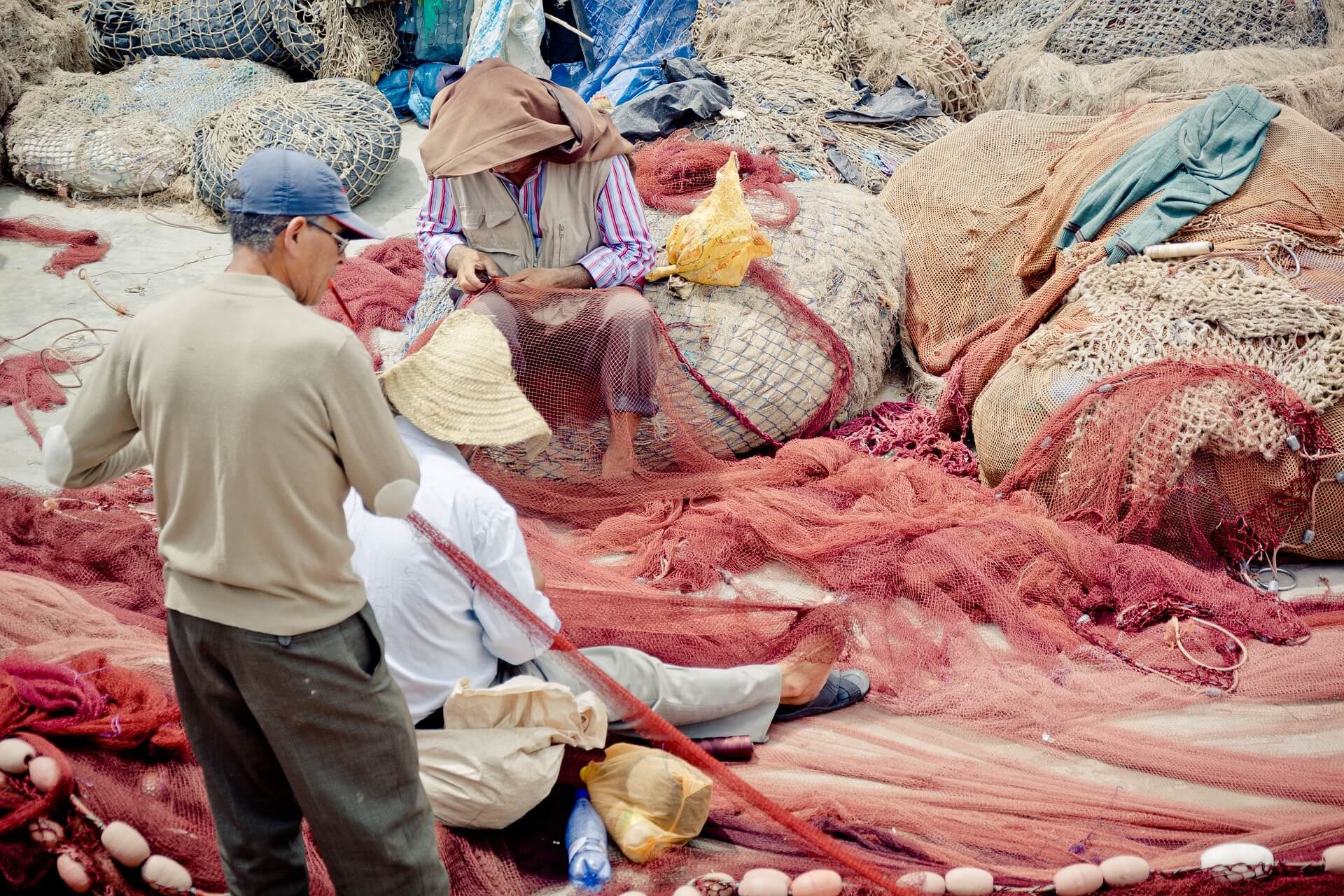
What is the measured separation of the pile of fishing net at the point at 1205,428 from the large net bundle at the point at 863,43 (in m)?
3.25

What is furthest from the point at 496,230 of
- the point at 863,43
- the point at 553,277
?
the point at 863,43

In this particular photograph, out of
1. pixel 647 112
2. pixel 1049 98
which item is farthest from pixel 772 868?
pixel 1049 98

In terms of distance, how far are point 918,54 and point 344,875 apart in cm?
632

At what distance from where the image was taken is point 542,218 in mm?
4367

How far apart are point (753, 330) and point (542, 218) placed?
3.23 ft

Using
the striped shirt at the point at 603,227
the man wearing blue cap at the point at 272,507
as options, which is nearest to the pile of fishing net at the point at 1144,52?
the striped shirt at the point at 603,227

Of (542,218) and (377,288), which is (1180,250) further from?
(377,288)

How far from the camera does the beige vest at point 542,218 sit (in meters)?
4.34

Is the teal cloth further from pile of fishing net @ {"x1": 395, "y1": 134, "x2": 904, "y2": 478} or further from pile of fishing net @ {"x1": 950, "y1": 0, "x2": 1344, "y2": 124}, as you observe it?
pile of fishing net @ {"x1": 950, "y1": 0, "x2": 1344, "y2": 124}

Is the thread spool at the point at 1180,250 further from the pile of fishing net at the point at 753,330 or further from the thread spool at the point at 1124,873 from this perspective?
the thread spool at the point at 1124,873

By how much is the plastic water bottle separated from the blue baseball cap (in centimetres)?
154

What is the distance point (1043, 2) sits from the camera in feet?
25.5

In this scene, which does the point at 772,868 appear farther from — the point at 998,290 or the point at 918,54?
the point at 918,54

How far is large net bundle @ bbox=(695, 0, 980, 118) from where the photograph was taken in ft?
23.7
